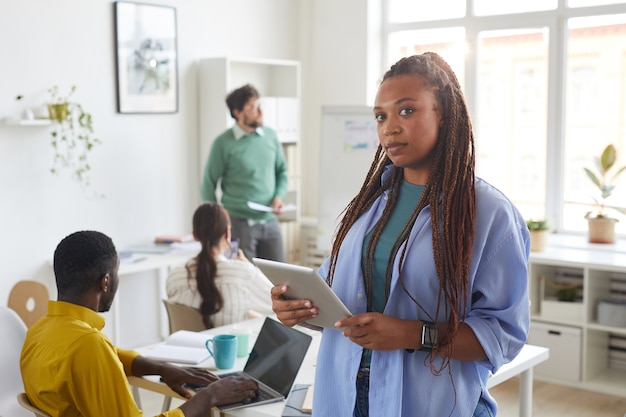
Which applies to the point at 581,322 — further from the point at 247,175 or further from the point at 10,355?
the point at 10,355

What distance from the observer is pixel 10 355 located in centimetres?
256

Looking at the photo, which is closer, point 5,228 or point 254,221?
point 5,228

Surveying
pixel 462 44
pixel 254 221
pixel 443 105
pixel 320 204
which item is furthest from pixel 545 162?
pixel 443 105

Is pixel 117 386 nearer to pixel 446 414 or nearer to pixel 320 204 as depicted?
pixel 446 414

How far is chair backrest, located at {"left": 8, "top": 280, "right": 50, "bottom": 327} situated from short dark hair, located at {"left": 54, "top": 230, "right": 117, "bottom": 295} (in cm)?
160

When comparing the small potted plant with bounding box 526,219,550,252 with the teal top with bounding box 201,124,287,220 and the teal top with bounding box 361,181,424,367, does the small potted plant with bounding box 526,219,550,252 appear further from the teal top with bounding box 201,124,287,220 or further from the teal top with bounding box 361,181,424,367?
the teal top with bounding box 361,181,424,367

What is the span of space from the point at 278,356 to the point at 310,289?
2.45 feet

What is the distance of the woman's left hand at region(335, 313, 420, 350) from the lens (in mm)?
1628

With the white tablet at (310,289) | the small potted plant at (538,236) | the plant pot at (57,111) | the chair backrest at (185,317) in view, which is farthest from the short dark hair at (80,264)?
the small potted plant at (538,236)

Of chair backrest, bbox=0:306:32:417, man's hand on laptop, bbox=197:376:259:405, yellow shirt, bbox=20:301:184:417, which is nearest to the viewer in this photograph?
yellow shirt, bbox=20:301:184:417

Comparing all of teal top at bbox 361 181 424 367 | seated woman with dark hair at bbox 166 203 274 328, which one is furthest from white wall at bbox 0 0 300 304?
teal top at bbox 361 181 424 367

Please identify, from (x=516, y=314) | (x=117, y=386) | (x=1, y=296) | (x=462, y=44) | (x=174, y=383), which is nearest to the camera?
(x=516, y=314)

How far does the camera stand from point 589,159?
5281 millimetres

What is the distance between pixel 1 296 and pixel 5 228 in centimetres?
38
